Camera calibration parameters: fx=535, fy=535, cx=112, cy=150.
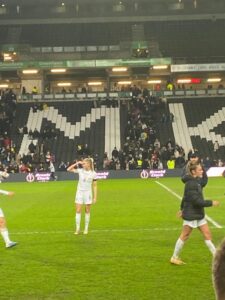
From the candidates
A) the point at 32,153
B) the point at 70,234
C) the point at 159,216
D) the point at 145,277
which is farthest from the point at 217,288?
the point at 32,153

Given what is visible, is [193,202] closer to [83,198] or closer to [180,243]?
[180,243]

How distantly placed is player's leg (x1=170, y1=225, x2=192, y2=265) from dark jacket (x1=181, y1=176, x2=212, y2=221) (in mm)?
213

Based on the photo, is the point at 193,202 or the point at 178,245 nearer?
the point at 193,202

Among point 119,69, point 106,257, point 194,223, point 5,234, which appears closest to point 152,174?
point 119,69

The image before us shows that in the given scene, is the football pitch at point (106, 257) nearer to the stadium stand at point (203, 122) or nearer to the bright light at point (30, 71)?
the stadium stand at point (203, 122)

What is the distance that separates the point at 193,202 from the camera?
9.73 meters

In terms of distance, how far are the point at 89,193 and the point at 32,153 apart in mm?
30073

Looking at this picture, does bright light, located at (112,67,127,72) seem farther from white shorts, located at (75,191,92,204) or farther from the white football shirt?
white shorts, located at (75,191,92,204)

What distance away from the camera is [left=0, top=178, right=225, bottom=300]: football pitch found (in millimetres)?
8383

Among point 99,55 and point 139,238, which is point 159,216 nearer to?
point 139,238

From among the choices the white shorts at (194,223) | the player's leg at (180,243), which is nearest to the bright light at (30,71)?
the player's leg at (180,243)

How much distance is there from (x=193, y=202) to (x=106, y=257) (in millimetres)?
2456

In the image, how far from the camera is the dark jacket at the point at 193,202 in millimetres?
9734

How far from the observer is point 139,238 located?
13477 mm
